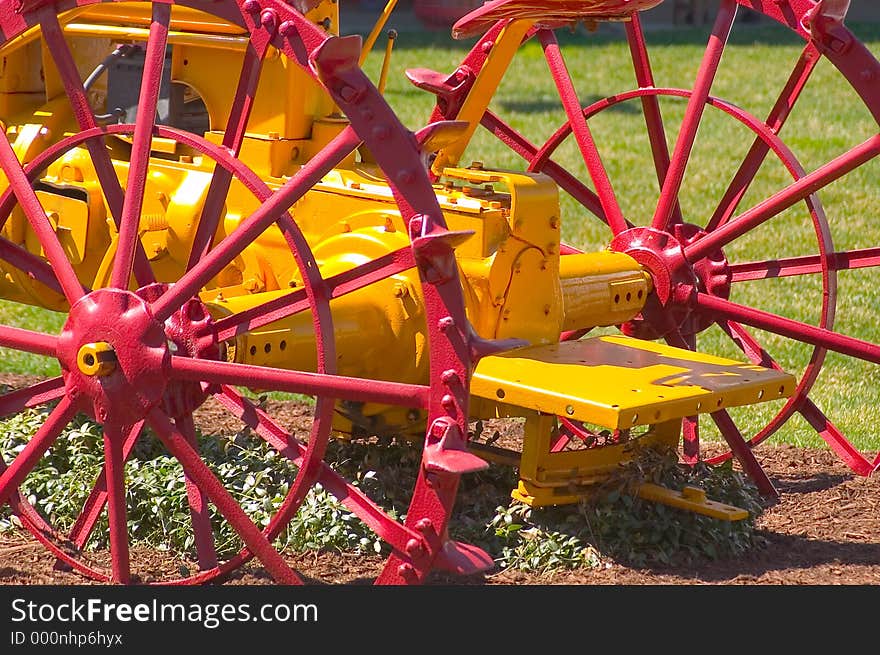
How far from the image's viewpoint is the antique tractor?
371 cm

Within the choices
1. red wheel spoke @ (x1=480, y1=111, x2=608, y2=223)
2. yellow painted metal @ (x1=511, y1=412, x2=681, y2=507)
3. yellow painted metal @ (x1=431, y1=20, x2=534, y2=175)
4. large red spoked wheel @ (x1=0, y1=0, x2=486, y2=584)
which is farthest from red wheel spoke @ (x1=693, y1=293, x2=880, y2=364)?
large red spoked wheel @ (x1=0, y1=0, x2=486, y2=584)

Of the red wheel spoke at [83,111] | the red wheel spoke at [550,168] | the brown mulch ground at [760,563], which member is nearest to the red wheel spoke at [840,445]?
the brown mulch ground at [760,563]

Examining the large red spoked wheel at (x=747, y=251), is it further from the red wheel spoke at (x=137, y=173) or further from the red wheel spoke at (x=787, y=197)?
the red wheel spoke at (x=137, y=173)

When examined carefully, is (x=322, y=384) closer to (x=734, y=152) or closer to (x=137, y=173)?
(x=137, y=173)

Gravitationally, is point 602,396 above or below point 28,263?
below

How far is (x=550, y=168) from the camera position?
6.00 m

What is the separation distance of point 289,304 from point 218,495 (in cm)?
57

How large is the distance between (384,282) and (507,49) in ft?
3.19

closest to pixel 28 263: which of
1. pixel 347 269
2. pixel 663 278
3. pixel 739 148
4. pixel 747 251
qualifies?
pixel 347 269

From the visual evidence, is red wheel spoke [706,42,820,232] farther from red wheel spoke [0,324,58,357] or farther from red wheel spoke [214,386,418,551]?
red wheel spoke [0,324,58,357]

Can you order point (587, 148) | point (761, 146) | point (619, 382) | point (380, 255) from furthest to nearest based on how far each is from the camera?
point (761, 146)
point (587, 148)
point (380, 255)
point (619, 382)

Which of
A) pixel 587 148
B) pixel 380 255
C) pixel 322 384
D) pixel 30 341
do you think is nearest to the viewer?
pixel 322 384

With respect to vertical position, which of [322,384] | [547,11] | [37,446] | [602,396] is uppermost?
[547,11]

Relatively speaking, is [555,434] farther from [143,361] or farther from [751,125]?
[143,361]
